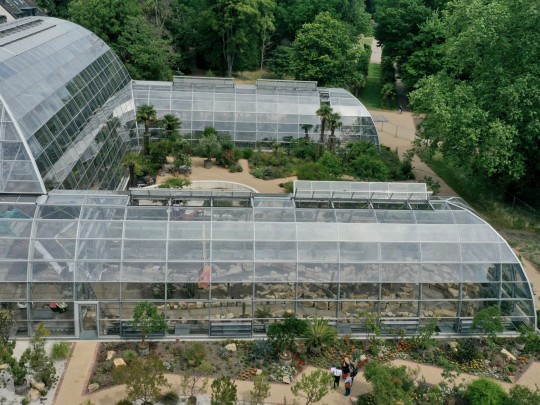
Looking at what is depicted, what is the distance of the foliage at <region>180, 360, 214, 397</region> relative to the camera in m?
19.6

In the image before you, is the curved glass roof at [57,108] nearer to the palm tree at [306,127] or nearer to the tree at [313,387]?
the palm tree at [306,127]

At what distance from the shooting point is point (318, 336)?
22.2 m

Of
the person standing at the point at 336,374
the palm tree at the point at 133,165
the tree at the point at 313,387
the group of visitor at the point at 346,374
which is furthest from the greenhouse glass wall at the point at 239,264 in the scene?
the palm tree at the point at 133,165

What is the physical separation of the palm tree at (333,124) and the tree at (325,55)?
732 inches

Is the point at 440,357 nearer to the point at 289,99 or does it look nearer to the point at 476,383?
the point at 476,383

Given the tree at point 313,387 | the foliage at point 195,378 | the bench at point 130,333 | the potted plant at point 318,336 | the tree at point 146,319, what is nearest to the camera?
the tree at point 313,387

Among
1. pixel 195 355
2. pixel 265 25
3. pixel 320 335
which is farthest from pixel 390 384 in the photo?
pixel 265 25

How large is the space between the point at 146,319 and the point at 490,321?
545 inches

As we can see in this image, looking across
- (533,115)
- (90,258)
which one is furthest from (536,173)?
(90,258)

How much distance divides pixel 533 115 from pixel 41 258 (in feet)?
92.5

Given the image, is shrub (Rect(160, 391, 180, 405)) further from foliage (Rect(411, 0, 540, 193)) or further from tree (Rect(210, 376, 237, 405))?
foliage (Rect(411, 0, 540, 193))

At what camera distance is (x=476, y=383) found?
19.6m

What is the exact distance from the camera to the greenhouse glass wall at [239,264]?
2239cm

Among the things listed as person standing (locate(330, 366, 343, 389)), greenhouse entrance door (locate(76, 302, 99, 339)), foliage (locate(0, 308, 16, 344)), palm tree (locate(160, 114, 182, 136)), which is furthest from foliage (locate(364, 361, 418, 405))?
palm tree (locate(160, 114, 182, 136))
